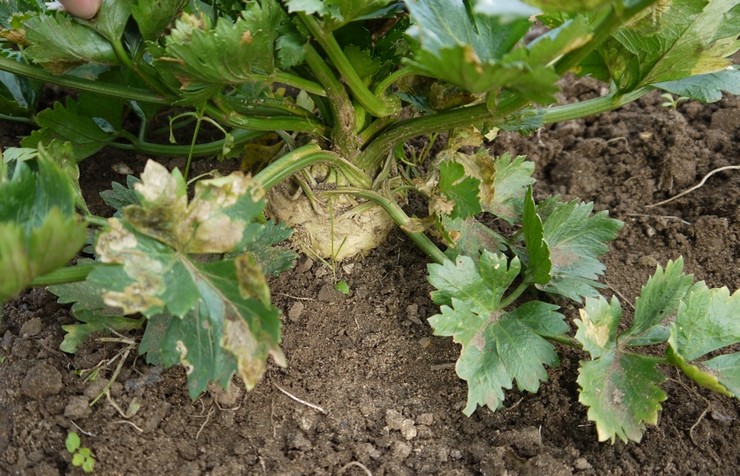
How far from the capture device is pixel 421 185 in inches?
62.1

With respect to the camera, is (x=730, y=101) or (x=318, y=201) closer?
(x=318, y=201)

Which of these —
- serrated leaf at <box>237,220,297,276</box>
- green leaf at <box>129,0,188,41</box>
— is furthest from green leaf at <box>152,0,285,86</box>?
serrated leaf at <box>237,220,297,276</box>

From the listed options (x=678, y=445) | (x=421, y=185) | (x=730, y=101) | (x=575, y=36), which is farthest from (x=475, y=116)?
(x=730, y=101)

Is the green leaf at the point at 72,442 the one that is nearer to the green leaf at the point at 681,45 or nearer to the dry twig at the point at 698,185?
the green leaf at the point at 681,45

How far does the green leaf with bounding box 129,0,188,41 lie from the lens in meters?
1.33

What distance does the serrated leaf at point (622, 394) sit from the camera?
4.39 feet

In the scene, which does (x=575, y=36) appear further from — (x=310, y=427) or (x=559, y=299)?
(x=310, y=427)

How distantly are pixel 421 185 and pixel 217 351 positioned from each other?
2.01 ft

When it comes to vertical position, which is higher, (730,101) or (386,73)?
(386,73)

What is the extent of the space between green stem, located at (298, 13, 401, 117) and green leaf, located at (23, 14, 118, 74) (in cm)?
44

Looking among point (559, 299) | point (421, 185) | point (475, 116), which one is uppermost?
point (475, 116)

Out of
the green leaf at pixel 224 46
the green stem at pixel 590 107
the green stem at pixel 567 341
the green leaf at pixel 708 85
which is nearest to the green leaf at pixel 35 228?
the green leaf at pixel 224 46

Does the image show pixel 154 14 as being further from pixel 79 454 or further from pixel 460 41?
pixel 79 454

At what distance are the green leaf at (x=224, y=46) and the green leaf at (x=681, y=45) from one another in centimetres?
70
